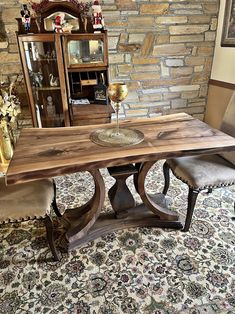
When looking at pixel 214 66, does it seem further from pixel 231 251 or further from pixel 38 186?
pixel 38 186

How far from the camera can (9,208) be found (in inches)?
56.7

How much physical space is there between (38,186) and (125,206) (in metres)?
0.68

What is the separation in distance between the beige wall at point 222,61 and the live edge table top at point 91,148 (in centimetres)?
167

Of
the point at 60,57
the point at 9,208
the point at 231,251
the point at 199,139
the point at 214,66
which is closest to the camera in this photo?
the point at 9,208

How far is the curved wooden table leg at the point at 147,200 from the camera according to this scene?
170 centimetres

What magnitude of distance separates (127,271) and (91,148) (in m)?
0.83

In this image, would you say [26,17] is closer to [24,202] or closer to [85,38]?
[85,38]

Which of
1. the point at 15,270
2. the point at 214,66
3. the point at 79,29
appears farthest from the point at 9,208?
the point at 214,66

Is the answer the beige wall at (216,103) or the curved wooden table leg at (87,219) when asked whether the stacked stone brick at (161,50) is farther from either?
the curved wooden table leg at (87,219)

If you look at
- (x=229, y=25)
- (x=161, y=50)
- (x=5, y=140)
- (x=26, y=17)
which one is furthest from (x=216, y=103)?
(x=5, y=140)

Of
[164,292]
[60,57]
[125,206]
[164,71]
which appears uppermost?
[60,57]

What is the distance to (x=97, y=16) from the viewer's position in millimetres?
2557

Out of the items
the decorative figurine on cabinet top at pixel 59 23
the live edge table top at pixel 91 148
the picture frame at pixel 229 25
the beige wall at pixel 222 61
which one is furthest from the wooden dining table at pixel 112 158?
the picture frame at pixel 229 25

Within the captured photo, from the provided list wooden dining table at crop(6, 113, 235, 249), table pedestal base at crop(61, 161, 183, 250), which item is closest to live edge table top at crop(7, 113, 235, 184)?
wooden dining table at crop(6, 113, 235, 249)
